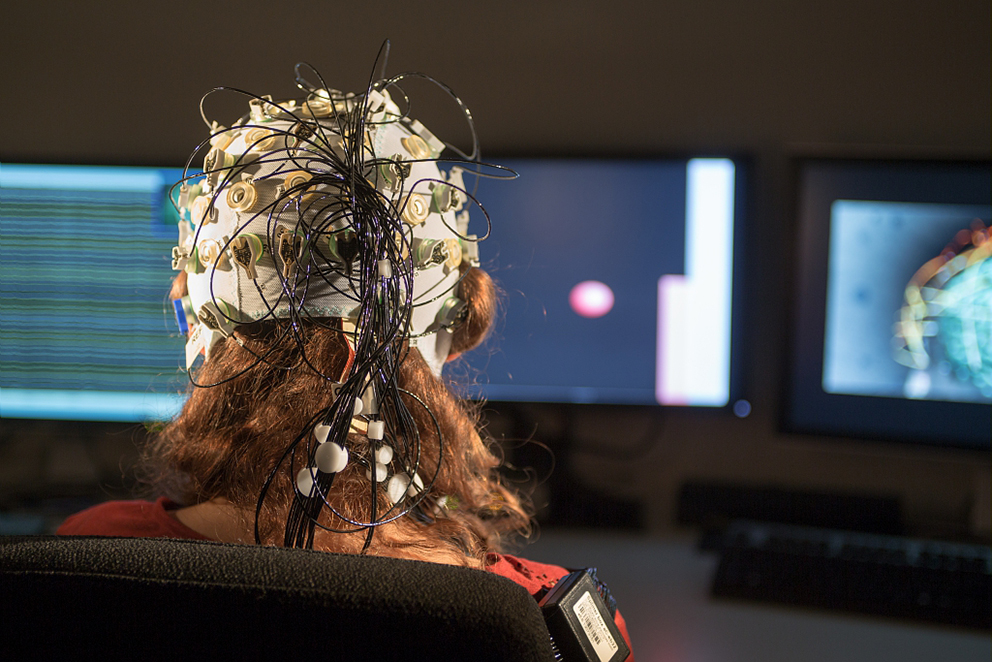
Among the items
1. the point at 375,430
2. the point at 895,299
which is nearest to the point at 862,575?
the point at 895,299

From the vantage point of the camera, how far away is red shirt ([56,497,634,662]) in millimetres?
578

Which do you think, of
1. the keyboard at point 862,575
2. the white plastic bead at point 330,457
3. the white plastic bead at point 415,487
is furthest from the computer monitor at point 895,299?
the white plastic bead at point 330,457

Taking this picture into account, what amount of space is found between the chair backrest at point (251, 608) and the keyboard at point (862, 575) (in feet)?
2.40

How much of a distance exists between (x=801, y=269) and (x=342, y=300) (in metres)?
0.86

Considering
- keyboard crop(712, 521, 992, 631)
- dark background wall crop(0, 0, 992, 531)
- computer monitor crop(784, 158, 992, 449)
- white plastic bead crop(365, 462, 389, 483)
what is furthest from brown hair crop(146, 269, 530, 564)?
computer monitor crop(784, 158, 992, 449)

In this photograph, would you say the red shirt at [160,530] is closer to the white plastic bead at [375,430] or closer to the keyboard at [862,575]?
the white plastic bead at [375,430]

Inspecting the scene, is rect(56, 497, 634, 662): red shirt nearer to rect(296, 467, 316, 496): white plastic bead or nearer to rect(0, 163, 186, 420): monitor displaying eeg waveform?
rect(296, 467, 316, 496): white plastic bead

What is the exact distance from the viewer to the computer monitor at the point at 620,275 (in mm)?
1101

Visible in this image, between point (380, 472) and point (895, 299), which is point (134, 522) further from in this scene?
point (895, 299)

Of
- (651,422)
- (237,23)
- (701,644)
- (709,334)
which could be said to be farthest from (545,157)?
(701,644)

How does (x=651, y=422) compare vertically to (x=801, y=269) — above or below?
below

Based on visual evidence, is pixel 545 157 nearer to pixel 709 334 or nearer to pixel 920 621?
pixel 709 334

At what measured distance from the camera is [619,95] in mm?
1182

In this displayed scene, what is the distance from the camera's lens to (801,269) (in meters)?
1.11
